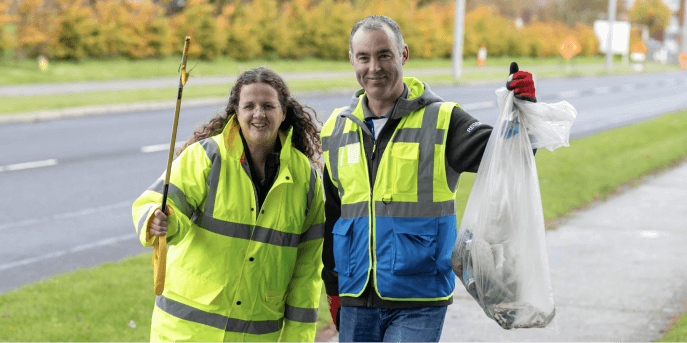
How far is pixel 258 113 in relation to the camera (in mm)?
3008

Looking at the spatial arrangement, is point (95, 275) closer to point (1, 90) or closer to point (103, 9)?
point (1, 90)

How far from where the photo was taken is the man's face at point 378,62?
2.88 meters

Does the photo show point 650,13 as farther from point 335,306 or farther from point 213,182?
point 213,182

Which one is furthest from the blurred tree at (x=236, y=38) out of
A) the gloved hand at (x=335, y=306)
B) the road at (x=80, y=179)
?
the gloved hand at (x=335, y=306)

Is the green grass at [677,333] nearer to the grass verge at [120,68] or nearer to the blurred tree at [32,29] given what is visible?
the grass verge at [120,68]

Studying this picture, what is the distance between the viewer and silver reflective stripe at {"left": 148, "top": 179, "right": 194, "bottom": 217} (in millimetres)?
2850

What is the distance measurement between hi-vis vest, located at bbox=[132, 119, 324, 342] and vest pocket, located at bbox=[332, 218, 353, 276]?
163mm

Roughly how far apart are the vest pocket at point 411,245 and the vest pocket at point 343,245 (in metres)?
0.20

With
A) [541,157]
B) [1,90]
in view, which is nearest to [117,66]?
[1,90]

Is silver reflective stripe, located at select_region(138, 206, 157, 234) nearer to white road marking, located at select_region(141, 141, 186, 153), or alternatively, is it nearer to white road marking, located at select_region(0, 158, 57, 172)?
white road marking, located at select_region(0, 158, 57, 172)

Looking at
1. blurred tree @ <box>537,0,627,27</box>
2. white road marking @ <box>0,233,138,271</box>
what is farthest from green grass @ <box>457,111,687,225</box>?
blurred tree @ <box>537,0,627,27</box>

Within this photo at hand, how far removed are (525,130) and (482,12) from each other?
45.4 metres

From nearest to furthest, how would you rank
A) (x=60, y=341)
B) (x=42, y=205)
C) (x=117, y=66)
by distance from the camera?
(x=60, y=341)
(x=42, y=205)
(x=117, y=66)

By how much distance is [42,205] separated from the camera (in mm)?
8430
